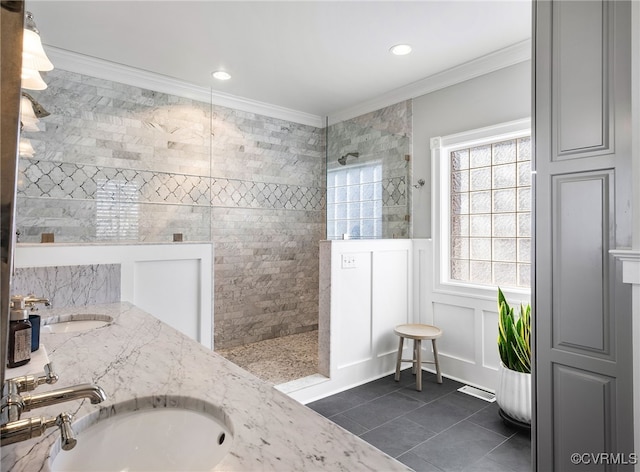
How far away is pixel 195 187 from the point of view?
3.59 meters

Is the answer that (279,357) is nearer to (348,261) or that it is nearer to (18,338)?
(348,261)

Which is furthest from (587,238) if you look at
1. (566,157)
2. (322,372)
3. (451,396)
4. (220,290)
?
(220,290)

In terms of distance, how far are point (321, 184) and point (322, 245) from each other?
182 cm

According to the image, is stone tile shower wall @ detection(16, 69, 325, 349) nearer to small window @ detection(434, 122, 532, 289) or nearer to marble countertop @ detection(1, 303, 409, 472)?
small window @ detection(434, 122, 532, 289)

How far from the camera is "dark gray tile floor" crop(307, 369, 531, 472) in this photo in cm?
199

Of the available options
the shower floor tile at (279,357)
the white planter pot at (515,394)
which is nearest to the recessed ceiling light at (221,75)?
the shower floor tile at (279,357)

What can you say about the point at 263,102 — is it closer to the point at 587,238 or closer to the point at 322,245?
the point at 322,245

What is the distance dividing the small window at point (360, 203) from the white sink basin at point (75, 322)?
6.57ft

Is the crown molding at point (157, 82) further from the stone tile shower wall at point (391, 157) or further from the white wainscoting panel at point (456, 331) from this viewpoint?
the white wainscoting panel at point (456, 331)

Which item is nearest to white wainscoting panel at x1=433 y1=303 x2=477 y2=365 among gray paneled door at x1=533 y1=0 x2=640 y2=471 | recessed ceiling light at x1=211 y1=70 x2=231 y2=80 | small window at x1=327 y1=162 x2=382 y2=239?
small window at x1=327 y1=162 x2=382 y2=239

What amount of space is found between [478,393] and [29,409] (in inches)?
115

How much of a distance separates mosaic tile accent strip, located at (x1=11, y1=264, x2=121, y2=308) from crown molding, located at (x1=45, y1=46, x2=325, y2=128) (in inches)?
79.3

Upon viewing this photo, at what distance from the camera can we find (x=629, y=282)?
1328 mm

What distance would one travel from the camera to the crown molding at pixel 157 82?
9.59 feet
